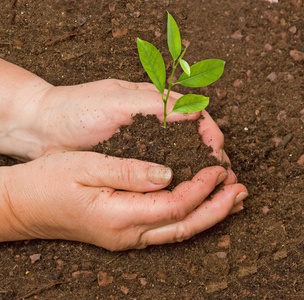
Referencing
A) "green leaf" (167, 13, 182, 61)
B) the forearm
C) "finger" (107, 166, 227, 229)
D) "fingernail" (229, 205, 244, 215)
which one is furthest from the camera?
the forearm

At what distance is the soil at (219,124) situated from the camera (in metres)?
1.42

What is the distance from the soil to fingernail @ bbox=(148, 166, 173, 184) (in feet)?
0.90

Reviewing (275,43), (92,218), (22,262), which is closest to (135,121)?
(92,218)

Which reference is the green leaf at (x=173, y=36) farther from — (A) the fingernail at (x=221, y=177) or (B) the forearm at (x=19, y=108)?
(B) the forearm at (x=19, y=108)

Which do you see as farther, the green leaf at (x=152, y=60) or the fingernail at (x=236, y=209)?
the fingernail at (x=236, y=209)

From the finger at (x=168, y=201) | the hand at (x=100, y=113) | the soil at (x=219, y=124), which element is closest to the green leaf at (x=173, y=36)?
the hand at (x=100, y=113)

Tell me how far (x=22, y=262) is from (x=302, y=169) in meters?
1.05

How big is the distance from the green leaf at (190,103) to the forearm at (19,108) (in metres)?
0.61

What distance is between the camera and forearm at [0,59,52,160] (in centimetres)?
166

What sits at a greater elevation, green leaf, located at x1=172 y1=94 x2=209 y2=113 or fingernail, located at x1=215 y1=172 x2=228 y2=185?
green leaf, located at x1=172 y1=94 x2=209 y2=113

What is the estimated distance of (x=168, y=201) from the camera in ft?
4.41

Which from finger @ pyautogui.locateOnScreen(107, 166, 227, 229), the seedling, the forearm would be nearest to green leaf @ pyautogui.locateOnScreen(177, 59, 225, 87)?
the seedling

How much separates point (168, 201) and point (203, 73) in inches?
15.9

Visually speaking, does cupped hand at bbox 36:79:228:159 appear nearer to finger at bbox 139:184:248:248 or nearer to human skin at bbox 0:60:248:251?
human skin at bbox 0:60:248:251
